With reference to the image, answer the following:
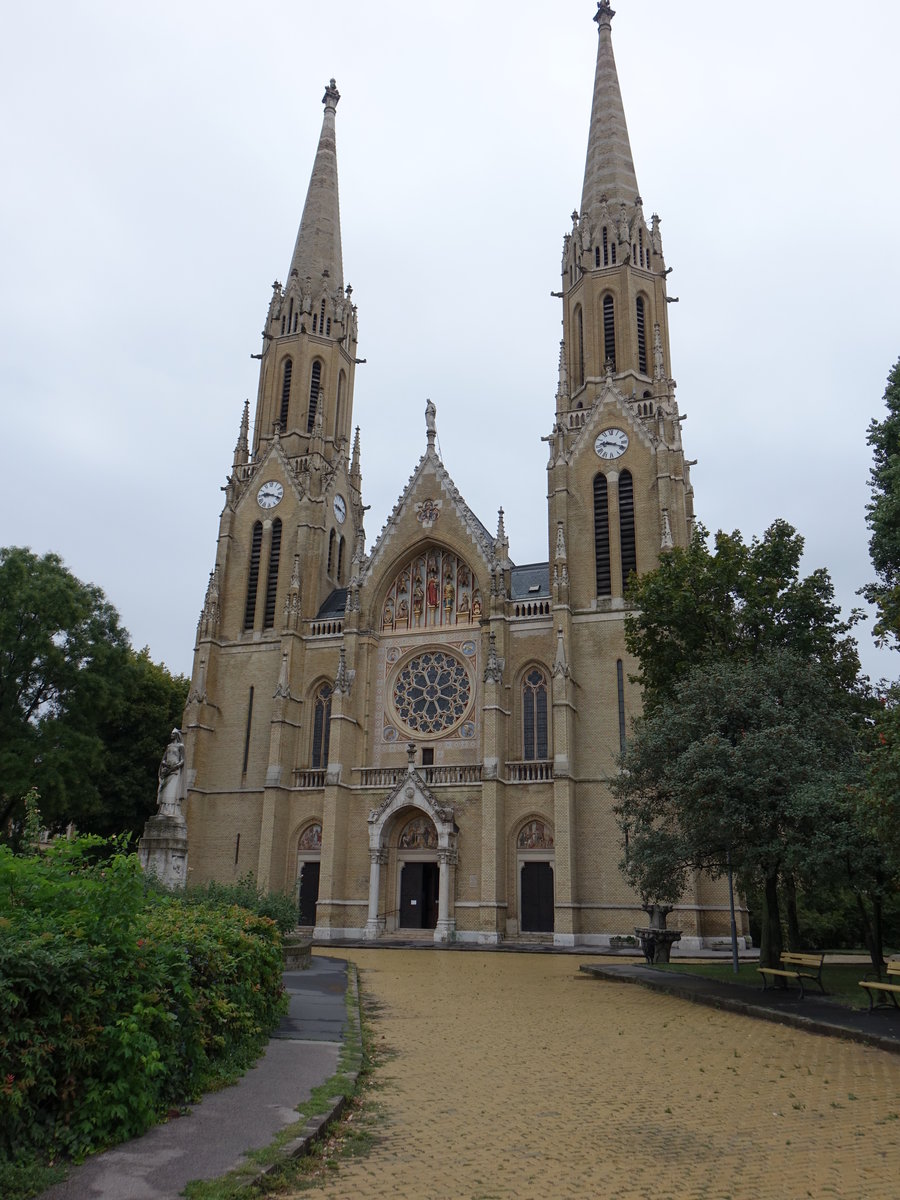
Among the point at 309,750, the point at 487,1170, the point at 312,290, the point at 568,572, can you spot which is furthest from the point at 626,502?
the point at 487,1170

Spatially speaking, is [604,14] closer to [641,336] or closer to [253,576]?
[641,336]

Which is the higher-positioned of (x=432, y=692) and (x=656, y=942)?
(x=432, y=692)

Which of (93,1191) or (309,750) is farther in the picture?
(309,750)

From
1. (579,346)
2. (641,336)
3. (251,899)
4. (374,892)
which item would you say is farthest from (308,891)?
(641,336)

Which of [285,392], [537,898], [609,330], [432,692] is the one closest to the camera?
[537,898]

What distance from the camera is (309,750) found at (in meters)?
42.2

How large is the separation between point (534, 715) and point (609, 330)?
19986 mm

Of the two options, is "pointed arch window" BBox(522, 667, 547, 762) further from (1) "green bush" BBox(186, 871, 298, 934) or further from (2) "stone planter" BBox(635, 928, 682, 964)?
(1) "green bush" BBox(186, 871, 298, 934)

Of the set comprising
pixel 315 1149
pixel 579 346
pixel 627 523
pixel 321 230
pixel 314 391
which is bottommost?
pixel 315 1149

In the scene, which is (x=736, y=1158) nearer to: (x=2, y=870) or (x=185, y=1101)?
(x=185, y=1101)

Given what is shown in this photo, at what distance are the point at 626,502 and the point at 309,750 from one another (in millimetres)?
18008

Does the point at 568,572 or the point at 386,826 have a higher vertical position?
the point at 568,572

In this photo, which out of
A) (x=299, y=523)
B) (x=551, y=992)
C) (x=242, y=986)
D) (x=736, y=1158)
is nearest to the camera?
(x=736, y=1158)

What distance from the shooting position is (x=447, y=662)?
Answer: 41.3m
